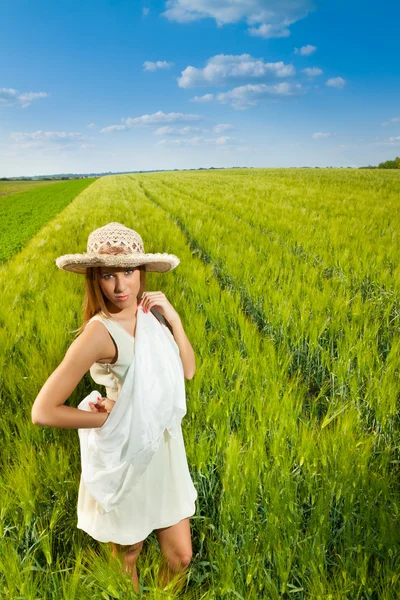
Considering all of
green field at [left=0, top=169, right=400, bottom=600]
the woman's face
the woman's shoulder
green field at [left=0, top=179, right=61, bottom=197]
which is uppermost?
green field at [left=0, top=179, right=61, bottom=197]

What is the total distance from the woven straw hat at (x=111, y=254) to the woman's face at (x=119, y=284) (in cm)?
5

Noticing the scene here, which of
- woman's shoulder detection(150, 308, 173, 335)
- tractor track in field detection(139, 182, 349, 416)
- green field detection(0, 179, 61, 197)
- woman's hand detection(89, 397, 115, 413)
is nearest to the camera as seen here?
woman's hand detection(89, 397, 115, 413)

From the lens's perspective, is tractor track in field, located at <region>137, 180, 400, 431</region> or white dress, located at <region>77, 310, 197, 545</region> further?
tractor track in field, located at <region>137, 180, 400, 431</region>

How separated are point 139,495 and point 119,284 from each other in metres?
0.67

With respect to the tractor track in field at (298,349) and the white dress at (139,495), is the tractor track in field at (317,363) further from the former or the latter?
the white dress at (139,495)

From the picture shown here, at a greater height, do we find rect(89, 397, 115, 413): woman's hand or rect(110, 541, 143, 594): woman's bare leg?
rect(89, 397, 115, 413): woman's hand

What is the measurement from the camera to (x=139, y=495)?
52.2 inches

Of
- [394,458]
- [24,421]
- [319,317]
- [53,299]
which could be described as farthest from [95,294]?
[53,299]

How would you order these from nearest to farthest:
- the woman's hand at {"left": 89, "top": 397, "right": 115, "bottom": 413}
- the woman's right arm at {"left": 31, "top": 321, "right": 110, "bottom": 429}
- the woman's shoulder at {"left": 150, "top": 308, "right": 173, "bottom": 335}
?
the woman's right arm at {"left": 31, "top": 321, "right": 110, "bottom": 429} → the woman's hand at {"left": 89, "top": 397, "right": 115, "bottom": 413} → the woman's shoulder at {"left": 150, "top": 308, "right": 173, "bottom": 335}

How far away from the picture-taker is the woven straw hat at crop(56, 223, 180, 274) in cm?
126

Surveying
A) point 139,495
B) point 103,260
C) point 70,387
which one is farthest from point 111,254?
point 139,495

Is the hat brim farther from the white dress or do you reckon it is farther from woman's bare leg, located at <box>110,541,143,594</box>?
woman's bare leg, located at <box>110,541,143,594</box>

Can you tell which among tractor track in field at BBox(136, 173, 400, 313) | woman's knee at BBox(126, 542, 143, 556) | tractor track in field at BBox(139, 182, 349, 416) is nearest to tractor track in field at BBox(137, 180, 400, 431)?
tractor track in field at BBox(139, 182, 349, 416)

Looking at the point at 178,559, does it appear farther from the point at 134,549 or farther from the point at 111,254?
the point at 111,254
